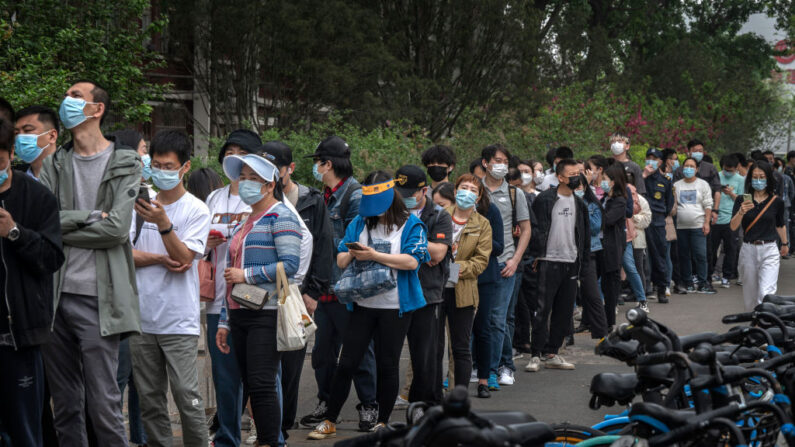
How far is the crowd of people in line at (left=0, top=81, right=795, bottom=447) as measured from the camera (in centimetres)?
541

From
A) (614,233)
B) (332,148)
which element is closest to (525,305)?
(614,233)

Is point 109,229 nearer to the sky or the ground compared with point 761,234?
nearer to the sky

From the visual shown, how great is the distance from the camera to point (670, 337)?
4.49 metres

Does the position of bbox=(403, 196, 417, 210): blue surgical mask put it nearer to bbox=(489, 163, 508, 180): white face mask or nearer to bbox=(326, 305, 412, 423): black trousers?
bbox=(326, 305, 412, 423): black trousers

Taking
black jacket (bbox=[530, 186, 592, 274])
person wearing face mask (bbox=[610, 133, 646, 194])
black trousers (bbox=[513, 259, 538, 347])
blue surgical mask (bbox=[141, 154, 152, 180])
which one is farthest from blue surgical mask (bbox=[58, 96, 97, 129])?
person wearing face mask (bbox=[610, 133, 646, 194])

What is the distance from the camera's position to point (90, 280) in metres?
5.46

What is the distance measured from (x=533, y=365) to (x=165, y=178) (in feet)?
16.2

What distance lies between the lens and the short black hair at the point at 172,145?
6.13 metres

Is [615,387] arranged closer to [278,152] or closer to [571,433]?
[571,433]

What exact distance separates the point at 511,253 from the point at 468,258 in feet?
3.27

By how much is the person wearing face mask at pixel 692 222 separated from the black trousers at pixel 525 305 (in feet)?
19.0

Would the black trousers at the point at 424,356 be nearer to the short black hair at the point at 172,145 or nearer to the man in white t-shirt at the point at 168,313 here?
the man in white t-shirt at the point at 168,313

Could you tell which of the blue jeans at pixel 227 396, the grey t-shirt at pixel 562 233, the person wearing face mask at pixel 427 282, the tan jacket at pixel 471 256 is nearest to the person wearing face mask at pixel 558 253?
the grey t-shirt at pixel 562 233

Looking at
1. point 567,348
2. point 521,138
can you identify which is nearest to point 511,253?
point 567,348
